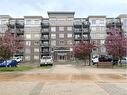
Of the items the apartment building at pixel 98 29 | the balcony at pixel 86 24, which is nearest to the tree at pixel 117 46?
the apartment building at pixel 98 29

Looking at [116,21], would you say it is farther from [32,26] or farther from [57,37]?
[32,26]

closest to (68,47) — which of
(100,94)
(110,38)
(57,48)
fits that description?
(57,48)

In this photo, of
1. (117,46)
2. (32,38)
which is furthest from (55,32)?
(117,46)

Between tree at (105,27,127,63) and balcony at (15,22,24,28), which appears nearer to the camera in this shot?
tree at (105,27,127,63)

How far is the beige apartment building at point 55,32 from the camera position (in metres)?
115

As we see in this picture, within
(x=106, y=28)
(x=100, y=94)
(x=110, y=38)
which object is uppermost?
(x=106, y=28)

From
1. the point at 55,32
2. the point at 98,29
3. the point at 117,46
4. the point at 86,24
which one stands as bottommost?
the point at 117,46

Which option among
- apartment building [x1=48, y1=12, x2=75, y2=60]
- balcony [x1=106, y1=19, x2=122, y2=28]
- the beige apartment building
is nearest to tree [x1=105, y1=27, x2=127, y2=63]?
the beige apartment building

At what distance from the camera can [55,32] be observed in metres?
115

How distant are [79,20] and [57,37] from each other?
10334 millimetres

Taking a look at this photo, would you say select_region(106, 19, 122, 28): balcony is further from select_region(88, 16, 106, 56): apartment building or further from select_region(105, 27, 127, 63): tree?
select_region(105, 27, 127, 63): tree

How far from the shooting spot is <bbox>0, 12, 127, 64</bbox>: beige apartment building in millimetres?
115125

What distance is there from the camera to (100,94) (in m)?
13.2

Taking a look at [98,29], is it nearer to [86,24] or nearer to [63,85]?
[86,24]
